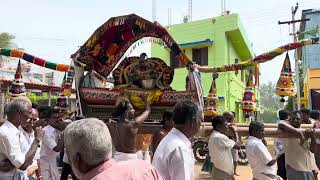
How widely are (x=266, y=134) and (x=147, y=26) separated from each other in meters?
3.20

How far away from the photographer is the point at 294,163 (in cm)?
593

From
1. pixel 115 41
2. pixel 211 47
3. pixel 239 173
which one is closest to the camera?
pixel 115 41

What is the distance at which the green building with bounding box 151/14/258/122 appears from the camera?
21250mm

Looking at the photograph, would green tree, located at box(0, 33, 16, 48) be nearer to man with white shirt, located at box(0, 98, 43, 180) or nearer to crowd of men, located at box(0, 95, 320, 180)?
crowd of men, located at box(0, 95, 320, 180)

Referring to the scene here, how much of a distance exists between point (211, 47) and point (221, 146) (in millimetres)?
15998

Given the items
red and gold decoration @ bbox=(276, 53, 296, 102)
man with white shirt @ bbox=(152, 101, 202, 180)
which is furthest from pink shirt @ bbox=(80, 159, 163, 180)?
red and gold decoration @ bbox=(276, 53, 296, 102)

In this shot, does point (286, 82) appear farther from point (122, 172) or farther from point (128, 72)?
point (122, 172)

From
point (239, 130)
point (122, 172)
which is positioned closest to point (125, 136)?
point (122, 172)

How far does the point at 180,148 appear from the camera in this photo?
10.6 feet

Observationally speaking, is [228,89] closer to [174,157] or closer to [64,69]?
[64,69]

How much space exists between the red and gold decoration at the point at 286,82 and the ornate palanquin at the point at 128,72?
188 centimetres

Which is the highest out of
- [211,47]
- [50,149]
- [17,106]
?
[211,47]

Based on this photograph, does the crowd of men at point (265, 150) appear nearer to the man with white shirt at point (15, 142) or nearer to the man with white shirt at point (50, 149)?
the man with white shirt at point (50, 149)

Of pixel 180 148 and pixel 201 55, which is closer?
pixel 180 148
